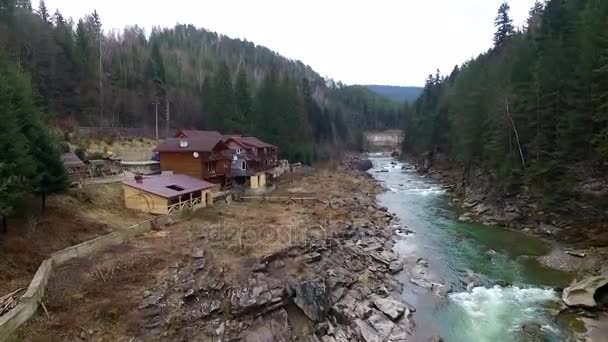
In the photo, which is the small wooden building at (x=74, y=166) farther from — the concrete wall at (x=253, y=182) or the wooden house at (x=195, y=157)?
the concrete wall at (x=253, y=182)

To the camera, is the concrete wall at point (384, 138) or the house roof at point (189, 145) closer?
the house roof at point (189, 145)

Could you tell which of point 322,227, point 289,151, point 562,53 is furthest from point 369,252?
point 289,151

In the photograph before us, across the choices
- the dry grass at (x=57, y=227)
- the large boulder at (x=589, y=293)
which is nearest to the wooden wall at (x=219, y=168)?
the dry grass at (x=57, y=227)

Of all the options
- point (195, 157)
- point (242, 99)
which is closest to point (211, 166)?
point (195, 157)

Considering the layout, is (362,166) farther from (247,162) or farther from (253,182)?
(247,162)

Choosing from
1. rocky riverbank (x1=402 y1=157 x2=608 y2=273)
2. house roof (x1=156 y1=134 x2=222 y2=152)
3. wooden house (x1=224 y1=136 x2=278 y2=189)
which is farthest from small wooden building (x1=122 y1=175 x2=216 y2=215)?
rocky riverbank (x1=402 y1=157 x2=608 y2=273)

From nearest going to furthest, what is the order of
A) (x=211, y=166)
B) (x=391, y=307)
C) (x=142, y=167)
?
(x=391, y=307), (x=211, y=166), (x=142, y=167)

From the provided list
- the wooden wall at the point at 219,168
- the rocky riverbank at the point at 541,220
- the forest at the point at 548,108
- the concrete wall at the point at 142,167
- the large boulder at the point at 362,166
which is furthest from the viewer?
the large boulder at the point at 362,166
